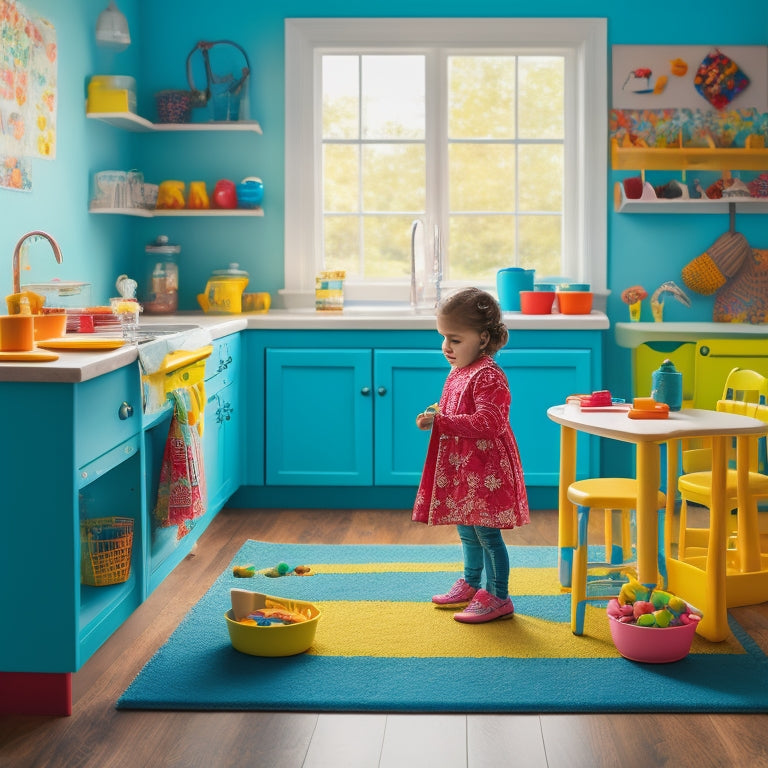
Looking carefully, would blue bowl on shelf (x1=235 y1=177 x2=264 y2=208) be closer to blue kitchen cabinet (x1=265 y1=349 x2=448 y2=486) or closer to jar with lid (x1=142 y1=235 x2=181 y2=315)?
jar with lid (x1=142 y1=235 x2=181 y2=315)

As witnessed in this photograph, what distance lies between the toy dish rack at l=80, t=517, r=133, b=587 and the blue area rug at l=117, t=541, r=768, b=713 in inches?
9.3

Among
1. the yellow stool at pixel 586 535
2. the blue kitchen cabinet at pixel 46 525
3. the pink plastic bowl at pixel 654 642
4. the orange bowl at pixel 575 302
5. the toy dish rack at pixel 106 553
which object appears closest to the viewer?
the blue kitchen cabinet at pixel 46 525

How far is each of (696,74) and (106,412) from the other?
3328 millimetres

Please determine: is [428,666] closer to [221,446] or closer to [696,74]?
[221,446]

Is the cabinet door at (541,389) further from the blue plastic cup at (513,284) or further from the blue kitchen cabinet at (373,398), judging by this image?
the blue plastic cup at (513,284)

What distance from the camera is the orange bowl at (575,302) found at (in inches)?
178

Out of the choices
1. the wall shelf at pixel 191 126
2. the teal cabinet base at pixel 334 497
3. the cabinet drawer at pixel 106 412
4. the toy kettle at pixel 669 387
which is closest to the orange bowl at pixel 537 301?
the teal cabinet base at pixel 334 497

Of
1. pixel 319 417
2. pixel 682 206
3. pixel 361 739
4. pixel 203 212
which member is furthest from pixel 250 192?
pixel 361 739

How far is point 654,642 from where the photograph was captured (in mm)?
2631

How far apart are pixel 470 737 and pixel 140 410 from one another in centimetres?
120

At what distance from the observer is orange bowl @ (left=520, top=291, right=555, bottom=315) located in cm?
448

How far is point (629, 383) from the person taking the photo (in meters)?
4.76

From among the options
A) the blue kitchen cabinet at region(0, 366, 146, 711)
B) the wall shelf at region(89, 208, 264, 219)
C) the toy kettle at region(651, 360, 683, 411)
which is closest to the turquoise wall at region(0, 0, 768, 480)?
the wall shelf at region(89, 208, 264, 219)

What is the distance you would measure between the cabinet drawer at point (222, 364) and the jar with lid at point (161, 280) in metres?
0.56
